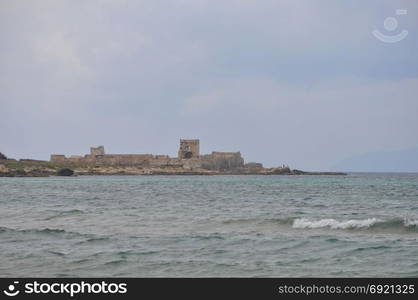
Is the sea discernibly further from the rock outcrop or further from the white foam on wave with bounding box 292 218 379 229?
the rock outcrop

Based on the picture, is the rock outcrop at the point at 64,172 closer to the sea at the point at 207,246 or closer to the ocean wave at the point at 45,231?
the sea at the point at 207,246

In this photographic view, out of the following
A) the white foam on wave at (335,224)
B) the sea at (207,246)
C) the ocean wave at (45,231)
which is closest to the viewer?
the sea at (207,246)

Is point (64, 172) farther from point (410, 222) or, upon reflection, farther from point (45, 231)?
point (410, 222)

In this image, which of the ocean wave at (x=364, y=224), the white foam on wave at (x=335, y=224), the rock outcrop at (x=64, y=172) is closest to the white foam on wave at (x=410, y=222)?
the ocean wave at (x=364, y=224)

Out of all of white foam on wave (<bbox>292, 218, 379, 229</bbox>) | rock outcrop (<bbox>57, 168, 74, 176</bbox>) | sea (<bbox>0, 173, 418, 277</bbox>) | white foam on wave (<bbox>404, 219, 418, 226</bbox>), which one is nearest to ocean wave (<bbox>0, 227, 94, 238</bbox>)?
sea (<bbox>0, 173, 418, 277</bbox>)

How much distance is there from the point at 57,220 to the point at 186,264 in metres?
17.3

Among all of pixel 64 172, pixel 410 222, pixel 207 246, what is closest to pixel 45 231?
pixel 207 246

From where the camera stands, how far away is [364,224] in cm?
2905

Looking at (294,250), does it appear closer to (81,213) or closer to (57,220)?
(57,220)

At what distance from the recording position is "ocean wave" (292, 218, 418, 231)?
2827cm

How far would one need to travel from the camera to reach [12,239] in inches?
973

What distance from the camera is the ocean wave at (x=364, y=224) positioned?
28266mm

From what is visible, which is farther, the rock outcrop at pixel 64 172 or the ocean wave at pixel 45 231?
the rock outcrop at pixel 64 172

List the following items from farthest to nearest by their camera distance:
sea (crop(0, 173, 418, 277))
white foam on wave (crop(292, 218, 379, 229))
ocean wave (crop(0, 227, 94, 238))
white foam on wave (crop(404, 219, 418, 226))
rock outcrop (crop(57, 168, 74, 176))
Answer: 1. rock outcrop (crop(57, 168, 74, 176))
2. white foam on wave (crop(292, 218, 379, 229))
3. white foam on wave (crop(404, 219, 418, 226))
4. ocean wave (crop(0, 227, 94, 238))
5. sea (crop(0, 173, 418, 277))
